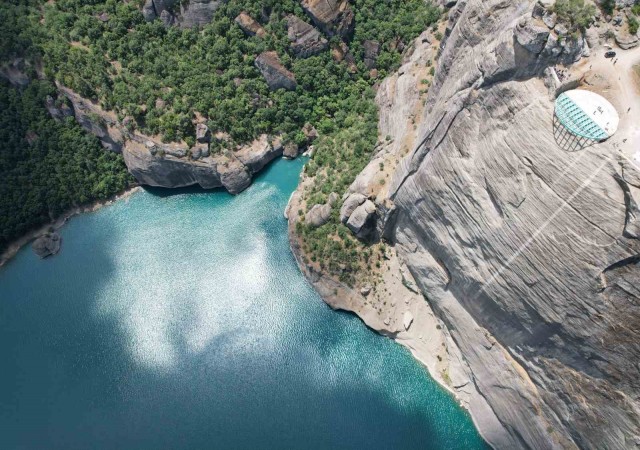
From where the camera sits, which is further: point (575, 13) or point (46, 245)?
point (46, 245)

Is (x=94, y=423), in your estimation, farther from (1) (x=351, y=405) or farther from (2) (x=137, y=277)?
(1) (x=351, y=405)

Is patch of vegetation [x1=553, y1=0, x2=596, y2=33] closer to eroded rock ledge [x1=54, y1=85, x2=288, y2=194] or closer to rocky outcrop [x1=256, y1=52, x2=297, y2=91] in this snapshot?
rocky outcrop [x1=256, y1=52, x2=297, y2=91]

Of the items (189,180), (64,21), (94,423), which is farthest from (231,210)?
(64,21)

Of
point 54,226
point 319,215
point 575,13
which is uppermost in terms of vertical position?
point 575,13

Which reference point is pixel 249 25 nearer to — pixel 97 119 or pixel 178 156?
pixel 178 156

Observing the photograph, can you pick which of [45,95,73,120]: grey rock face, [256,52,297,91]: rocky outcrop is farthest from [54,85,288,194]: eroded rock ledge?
[256,52,297,91]: rocky outcrop

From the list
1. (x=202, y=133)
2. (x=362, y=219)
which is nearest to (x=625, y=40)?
(x=362, y=219)
